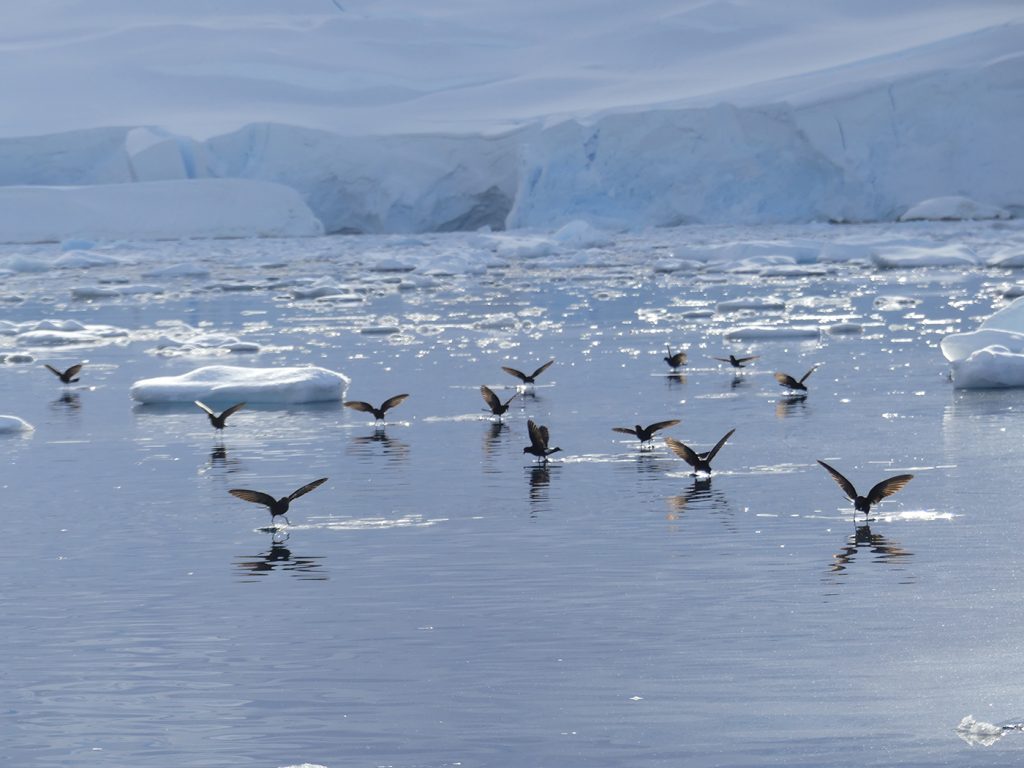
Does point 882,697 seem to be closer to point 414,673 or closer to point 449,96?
point 414,673

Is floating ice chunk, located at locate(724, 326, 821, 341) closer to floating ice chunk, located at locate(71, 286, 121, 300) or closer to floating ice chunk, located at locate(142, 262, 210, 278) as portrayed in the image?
floating ice chunk, located at locate(71, 286, 121, 300)

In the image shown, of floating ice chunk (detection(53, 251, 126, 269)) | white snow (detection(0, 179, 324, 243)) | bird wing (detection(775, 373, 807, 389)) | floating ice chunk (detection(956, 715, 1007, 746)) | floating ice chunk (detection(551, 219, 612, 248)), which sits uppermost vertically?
white snow (detection(0, 179, 324, 243))

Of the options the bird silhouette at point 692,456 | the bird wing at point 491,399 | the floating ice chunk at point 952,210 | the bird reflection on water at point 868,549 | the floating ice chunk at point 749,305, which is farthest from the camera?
the floating ice chunk at point 952,210

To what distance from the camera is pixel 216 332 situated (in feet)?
43.6

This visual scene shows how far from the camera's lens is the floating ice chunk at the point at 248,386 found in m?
8.16

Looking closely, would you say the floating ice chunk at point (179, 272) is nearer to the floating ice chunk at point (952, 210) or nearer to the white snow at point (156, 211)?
the white snow at point (156, 211)

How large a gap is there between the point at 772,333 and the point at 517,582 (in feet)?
25.7

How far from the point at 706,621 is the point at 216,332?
398 inches

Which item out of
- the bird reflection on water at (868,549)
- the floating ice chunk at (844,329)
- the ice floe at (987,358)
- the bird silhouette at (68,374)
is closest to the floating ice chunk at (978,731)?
the bird reflection on water at (868,549)

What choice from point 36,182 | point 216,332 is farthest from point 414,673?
point 36,182

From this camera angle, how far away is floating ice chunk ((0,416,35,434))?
7.31 meters

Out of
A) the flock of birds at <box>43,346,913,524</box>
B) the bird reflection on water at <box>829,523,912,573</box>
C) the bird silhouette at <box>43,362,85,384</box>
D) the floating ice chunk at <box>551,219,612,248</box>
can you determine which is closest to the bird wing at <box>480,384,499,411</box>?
the flock of birds at <box>43,346,913,524</box>

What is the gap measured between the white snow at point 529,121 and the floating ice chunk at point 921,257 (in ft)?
4.91

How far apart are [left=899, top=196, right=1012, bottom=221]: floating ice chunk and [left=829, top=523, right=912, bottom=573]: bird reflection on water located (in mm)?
25497
